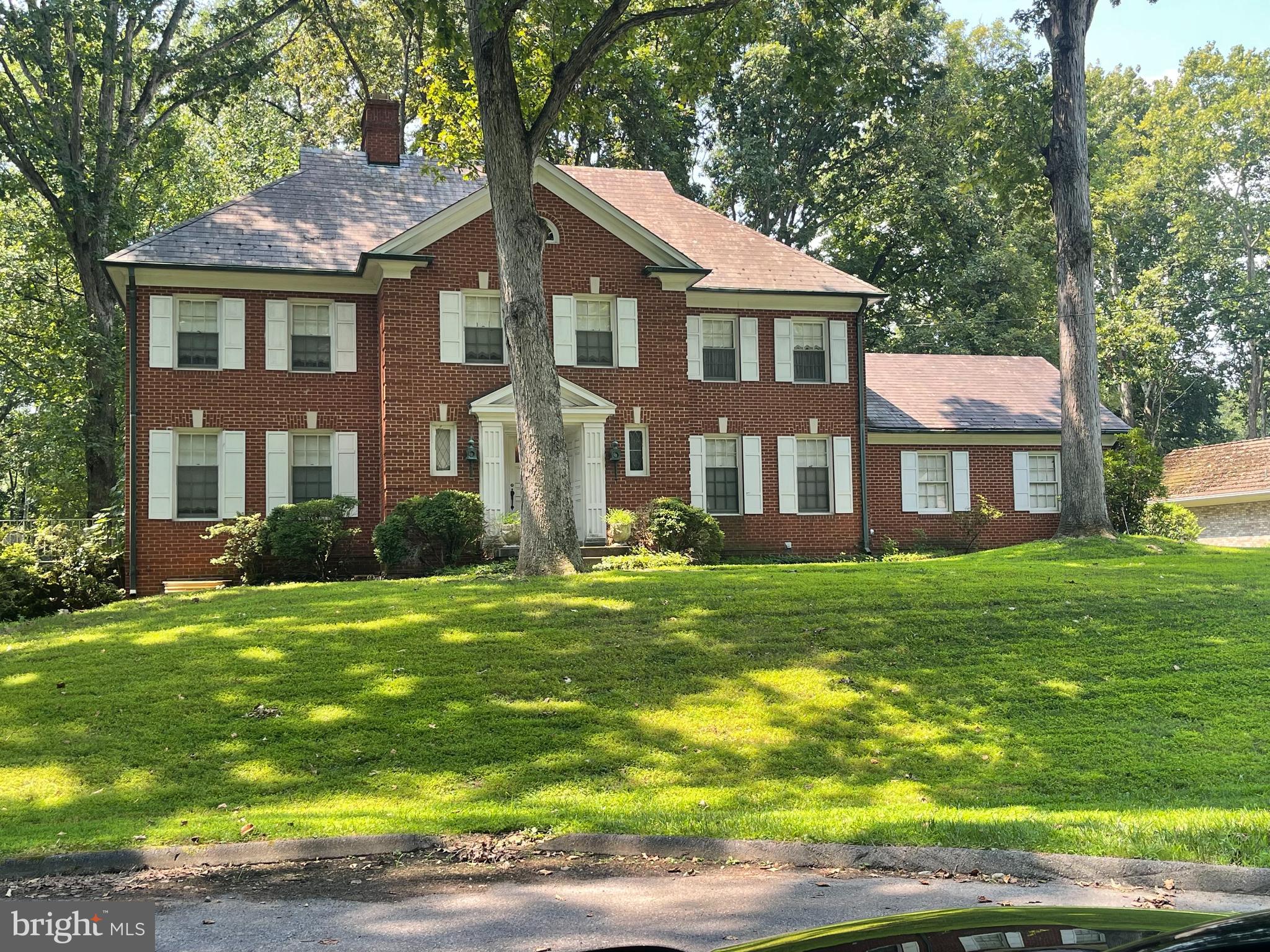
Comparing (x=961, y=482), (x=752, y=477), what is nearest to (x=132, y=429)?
(x=752, y=477)

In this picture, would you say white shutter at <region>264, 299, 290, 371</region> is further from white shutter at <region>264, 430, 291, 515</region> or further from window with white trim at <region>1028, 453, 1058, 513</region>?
window with white trim at <region>1028, 453, 1058, 513</region>

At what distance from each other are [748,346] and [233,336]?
10826mm

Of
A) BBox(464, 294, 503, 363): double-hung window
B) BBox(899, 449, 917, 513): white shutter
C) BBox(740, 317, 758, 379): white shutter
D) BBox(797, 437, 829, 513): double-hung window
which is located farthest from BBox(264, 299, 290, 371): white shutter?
BBox(899, 449, 917, 513): white shutter

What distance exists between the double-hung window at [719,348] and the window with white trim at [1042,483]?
28.1ft

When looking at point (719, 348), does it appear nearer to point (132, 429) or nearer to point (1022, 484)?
point (1022, 484)

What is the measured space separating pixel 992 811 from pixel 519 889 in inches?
129

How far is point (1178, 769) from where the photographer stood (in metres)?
8.34

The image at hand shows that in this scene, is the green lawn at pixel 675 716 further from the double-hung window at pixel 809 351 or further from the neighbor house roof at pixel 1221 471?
the neighbor house roof at pixel 1221 471

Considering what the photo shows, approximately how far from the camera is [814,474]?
968 inches

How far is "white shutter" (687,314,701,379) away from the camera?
2373cm

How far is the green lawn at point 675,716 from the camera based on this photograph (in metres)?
7.40

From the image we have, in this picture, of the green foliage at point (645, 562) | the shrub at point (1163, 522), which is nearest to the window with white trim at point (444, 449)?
the green foliage at point (645, 562)

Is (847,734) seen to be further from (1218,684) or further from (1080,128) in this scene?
(1080,128)

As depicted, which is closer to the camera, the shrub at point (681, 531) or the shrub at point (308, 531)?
the shrub at point (308, 531)
